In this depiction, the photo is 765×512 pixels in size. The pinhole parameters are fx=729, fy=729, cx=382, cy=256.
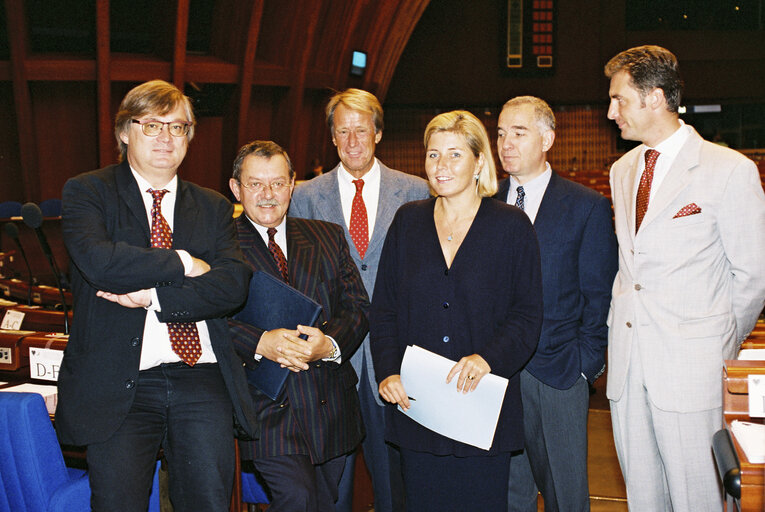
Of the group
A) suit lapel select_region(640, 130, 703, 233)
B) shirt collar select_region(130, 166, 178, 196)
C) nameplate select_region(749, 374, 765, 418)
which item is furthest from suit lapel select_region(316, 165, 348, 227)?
nameplate select_region(749, 374, 765, 418)

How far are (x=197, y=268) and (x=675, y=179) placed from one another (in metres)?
1.59

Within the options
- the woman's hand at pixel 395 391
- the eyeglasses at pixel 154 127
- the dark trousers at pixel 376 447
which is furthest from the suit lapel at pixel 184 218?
the dark trousers at pixel 376 447

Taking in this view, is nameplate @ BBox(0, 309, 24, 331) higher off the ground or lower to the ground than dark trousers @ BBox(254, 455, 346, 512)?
higher

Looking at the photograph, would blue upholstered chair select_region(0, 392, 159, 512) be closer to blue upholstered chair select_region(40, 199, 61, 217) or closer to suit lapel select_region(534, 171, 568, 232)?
suit lapel select_region(534, 171, 568, 232)

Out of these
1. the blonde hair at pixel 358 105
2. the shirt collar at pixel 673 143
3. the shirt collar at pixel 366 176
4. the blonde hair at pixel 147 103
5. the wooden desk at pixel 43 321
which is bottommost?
the wooden desk at pixel 43 321

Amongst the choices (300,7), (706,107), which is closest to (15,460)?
(300,7)

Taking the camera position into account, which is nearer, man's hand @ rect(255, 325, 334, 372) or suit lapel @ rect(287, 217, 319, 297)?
man's hand @ rect(255, 325, 334, 372)

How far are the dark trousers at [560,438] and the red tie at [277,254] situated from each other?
0.95m

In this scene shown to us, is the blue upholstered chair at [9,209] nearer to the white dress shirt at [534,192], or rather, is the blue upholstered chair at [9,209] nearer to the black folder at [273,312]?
the black folder at [273,312]

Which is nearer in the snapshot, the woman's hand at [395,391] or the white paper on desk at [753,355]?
the white paper on desk at [753,355]

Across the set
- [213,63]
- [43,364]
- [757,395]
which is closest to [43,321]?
[43,364]

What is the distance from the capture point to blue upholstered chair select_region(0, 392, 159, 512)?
2107 mm

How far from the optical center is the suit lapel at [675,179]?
2432mm

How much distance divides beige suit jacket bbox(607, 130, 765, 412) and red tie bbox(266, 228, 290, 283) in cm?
120
